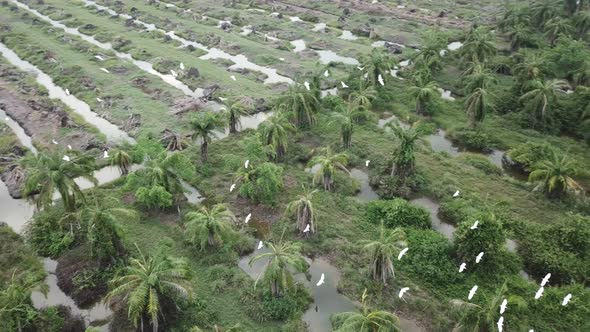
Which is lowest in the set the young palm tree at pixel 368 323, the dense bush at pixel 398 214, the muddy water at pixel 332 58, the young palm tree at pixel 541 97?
the dense bush at pixel 398 214

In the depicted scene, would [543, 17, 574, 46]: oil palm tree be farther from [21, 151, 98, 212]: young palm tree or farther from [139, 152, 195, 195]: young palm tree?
[21, 151, 98, 212]: young palm tree

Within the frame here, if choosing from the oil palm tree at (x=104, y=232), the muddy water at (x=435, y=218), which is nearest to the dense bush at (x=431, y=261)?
the muddy water at (x=435, y=218)

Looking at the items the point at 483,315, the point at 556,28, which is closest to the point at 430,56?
the point at 556,28

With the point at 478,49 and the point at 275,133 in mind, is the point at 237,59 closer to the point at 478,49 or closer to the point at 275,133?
the point at 275,133

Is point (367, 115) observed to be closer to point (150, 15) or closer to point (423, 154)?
point (423, 154)

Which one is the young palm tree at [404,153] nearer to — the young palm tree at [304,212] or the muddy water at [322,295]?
the young palm tree at [304,212]

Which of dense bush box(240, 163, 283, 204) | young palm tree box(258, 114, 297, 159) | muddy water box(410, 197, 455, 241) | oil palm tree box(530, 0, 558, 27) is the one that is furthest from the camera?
oil palm tree box(530, 0, 558, 27)

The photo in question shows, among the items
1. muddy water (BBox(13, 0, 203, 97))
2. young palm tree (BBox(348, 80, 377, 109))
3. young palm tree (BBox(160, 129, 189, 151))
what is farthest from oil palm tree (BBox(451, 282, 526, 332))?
muddy water (BBox(13, 0, 203, 97))
